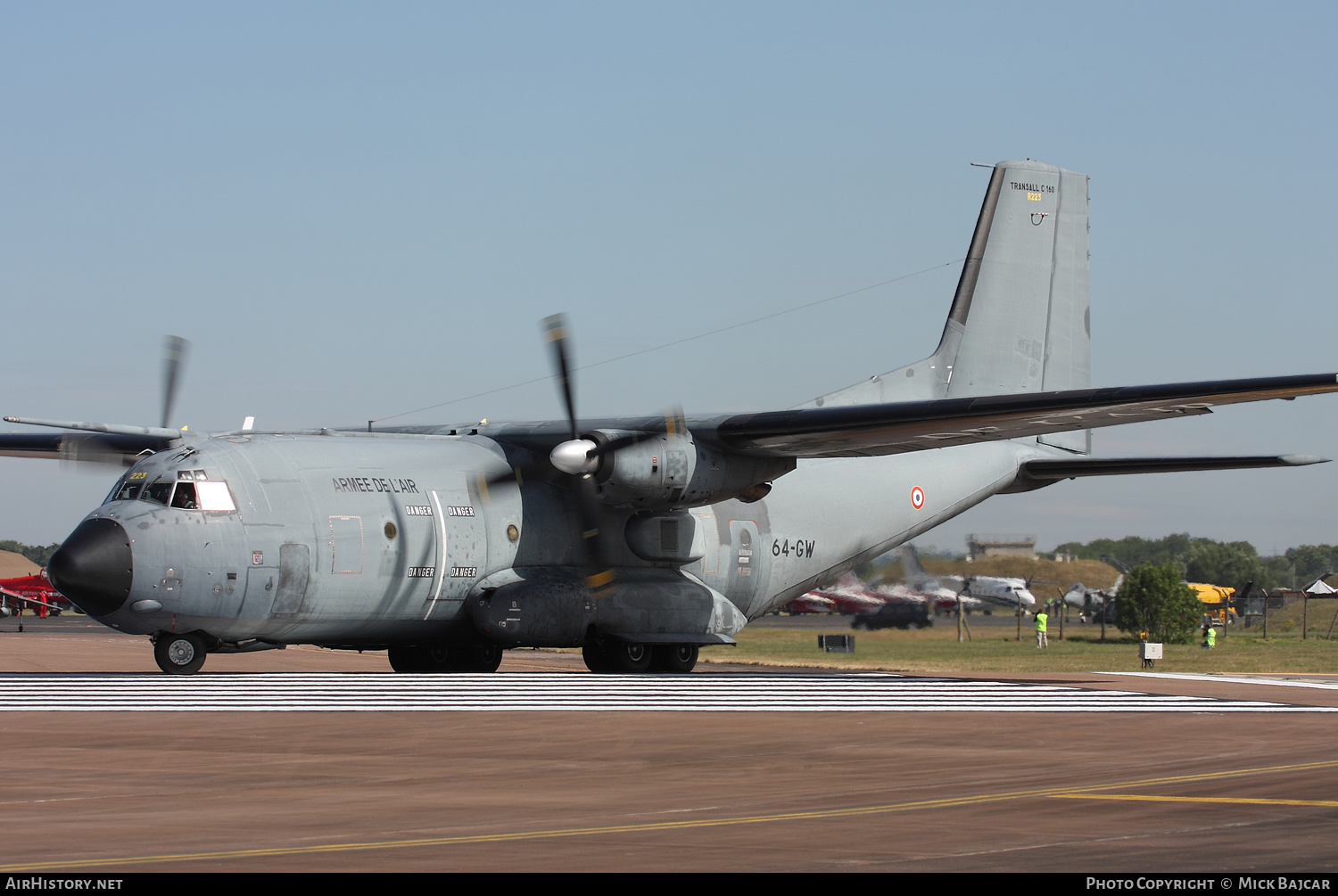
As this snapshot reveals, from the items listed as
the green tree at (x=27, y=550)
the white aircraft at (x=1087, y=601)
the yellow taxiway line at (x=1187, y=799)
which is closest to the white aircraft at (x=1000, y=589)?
the white aircraft at (x=1087, y=601)

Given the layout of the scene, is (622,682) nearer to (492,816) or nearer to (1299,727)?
(1299,727)

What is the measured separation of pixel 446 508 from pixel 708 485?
3.95m

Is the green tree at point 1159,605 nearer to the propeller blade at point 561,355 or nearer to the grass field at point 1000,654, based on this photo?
the grass field at point 1000,654

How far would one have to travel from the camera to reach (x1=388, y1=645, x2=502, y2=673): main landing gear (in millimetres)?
24031

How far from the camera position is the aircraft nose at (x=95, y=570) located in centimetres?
1872

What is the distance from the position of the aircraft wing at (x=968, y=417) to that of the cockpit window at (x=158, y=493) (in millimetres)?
7783

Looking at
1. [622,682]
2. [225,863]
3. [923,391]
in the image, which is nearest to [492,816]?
[225,863]

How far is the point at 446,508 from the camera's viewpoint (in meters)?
22.1

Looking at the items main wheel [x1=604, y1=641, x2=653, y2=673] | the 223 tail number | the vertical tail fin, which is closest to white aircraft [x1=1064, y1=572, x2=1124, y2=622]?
the vertical tail fin

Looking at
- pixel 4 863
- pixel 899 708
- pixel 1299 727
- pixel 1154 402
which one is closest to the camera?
pixel 4 863

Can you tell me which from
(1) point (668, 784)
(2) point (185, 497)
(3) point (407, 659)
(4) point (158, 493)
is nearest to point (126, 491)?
(4) point (158, 493)

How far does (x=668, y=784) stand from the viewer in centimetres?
1027

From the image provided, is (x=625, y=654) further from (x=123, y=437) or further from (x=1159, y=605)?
(x=1159, y=605)

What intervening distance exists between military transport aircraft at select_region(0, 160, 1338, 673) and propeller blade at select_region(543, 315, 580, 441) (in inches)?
1.9
